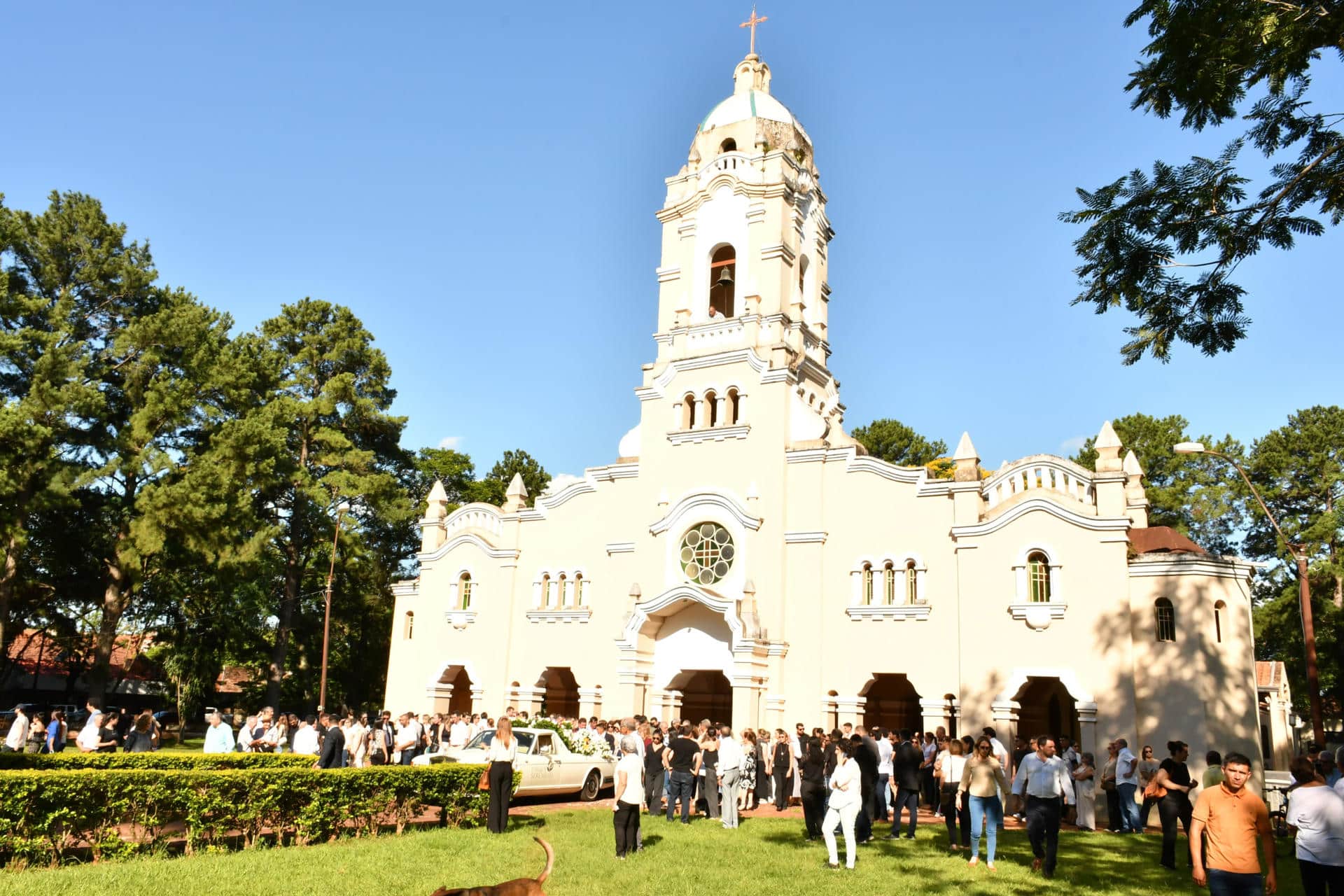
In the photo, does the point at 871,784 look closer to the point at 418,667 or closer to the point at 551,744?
the point at 551,744

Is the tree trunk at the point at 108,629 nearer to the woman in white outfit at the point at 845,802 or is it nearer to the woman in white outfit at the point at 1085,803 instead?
the woman in white outfit at the point at 845,802

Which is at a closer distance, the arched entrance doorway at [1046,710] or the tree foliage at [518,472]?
the arched entrance doorway at [1046,710]

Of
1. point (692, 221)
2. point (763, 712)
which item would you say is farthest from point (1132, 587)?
point (692, 221)

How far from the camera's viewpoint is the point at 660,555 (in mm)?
28422

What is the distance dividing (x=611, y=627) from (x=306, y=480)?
16523 millimetres

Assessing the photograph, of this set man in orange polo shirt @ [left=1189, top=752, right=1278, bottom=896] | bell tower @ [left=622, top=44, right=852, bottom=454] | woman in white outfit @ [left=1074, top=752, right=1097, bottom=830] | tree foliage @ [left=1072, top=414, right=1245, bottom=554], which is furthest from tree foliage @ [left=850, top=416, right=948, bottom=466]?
man in orange polo shirt @ [left=1189, top=752, right=1278, bottom=896]

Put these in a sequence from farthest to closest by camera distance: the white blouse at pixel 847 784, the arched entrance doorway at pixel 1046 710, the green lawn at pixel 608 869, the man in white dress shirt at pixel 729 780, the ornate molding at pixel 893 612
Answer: the ornate molding at pixel 893 612, the arched entrance doorway at pixel 1046 710, the man in white dress shirt at pixel 729 780, the white blouse at pixel 847 784, the green lawn at pixel 608 869

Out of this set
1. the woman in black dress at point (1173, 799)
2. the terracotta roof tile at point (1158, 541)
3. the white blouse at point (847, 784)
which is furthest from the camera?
→ the terracotta roof tile at point (1158, 541)

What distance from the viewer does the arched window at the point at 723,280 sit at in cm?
3145

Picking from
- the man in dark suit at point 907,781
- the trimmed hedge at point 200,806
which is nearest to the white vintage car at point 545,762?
the trimmed hedge at point 200,806

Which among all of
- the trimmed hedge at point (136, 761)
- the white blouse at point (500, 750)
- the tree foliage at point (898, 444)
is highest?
the tree foliage at point (898, 444)

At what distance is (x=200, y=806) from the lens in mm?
11641

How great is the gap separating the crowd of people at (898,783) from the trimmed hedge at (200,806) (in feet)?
2.83

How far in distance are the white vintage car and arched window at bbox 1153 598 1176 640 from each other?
40.8 ft
